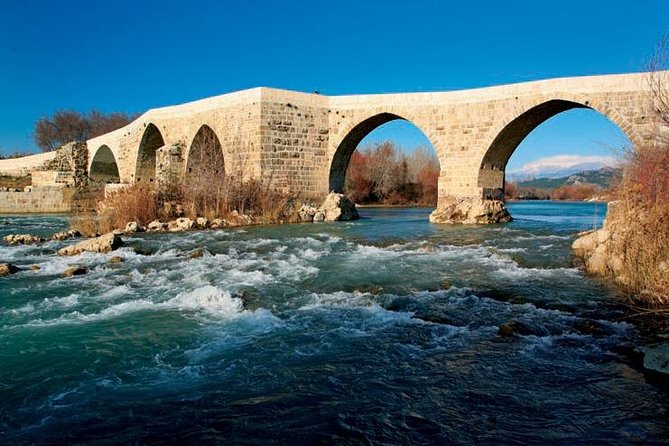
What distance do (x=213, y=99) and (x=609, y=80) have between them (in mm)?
13240

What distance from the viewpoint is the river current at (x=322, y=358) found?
2779mm

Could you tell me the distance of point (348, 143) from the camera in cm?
1805

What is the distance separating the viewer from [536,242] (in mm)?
10336

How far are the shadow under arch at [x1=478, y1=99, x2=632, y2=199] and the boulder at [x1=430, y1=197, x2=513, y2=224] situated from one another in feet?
1.49

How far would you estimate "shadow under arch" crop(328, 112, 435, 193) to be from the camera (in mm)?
17234

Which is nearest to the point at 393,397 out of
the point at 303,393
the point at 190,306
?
the point at 303,393

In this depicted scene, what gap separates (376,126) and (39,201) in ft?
55.5

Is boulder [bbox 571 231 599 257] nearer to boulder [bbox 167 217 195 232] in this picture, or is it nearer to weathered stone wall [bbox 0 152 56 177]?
boulder [bbox 167 217 195 232]

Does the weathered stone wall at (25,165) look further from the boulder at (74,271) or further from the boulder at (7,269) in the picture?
the boulder at (74,271)

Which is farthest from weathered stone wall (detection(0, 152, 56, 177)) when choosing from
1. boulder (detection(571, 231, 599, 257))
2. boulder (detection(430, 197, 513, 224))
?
boulder (detection(571, 231, 599, 257))

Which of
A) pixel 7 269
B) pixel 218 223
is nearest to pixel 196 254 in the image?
pixel 7 269

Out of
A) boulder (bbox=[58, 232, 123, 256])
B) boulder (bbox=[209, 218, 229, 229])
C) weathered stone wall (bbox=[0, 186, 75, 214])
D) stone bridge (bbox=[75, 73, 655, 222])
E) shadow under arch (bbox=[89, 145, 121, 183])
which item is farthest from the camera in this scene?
shadow under arch (bbox=[89, 145, 121, 183])

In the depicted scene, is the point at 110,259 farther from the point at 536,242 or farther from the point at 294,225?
the point at 536,242

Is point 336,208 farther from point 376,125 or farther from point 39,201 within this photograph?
point 39,201
